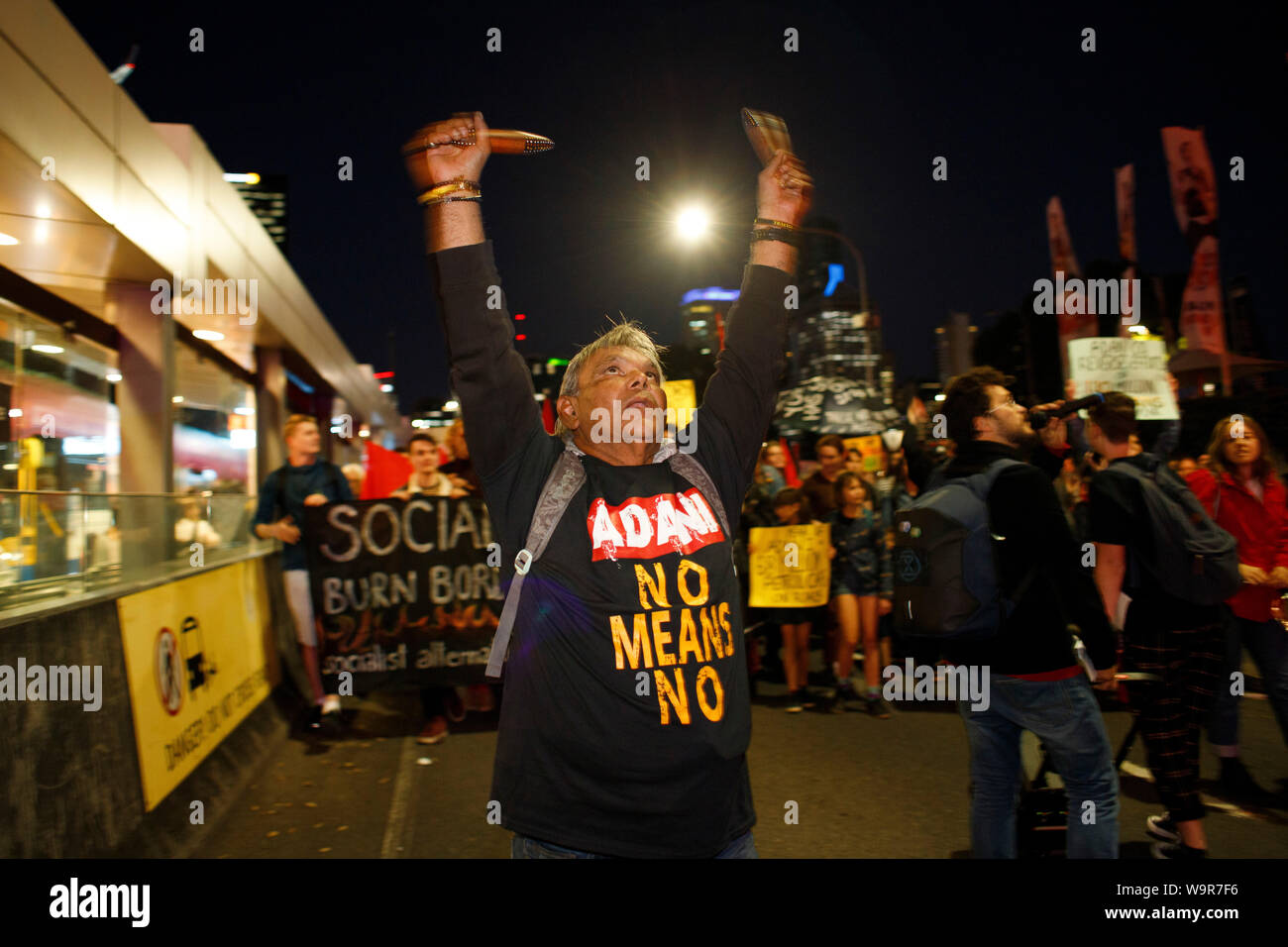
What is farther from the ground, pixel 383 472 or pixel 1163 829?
pixel 383 472

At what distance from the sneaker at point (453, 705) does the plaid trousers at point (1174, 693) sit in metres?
5.00

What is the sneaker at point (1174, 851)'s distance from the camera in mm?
4285

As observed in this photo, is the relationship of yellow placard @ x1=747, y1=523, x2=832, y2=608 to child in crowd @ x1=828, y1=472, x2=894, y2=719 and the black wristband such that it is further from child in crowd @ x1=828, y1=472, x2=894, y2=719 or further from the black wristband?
A: the black wristband

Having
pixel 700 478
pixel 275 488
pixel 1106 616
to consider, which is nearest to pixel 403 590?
pixel 275 488

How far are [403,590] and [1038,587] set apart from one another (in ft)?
17.4

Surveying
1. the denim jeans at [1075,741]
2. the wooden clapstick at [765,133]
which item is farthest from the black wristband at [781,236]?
the denim jeans at [1075,741]

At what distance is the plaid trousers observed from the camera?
4348mm

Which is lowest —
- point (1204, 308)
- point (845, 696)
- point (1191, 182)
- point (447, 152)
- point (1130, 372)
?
point (845, 696)

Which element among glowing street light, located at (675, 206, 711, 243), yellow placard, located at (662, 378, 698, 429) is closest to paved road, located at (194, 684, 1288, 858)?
yellow placard, located at (662, 378, 698, 429)

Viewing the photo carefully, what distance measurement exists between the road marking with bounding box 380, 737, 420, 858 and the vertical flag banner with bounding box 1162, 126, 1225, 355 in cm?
1675

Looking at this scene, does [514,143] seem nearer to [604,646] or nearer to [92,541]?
[604,646]

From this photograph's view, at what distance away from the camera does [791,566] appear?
8.54 meters
